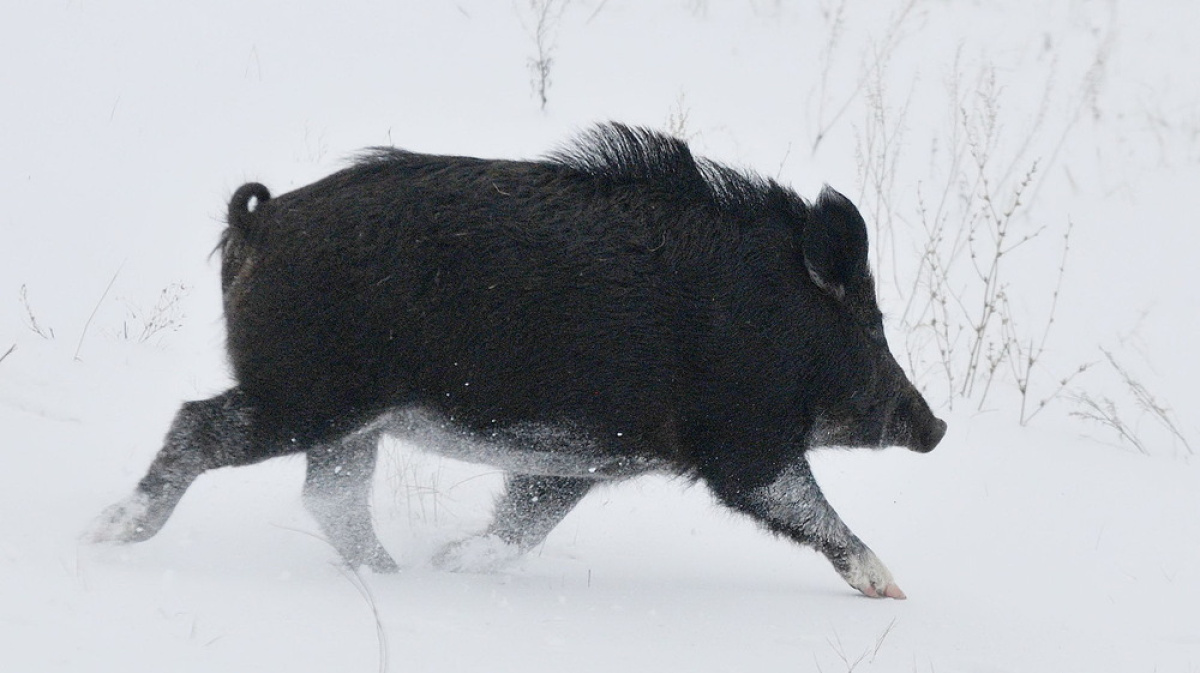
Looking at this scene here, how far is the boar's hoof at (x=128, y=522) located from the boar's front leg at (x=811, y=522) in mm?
1721

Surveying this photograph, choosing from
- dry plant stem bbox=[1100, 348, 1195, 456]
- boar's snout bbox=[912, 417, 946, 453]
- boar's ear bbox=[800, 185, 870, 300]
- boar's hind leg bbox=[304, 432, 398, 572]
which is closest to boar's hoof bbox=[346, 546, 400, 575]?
boar's hind leg bbox=[304, 432, 398, 572]

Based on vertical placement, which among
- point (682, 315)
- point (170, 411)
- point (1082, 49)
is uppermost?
point (1082, 49)

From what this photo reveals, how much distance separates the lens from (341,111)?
9.36 meters

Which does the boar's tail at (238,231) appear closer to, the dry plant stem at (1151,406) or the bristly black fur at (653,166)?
the bristly black fur at (653,166)

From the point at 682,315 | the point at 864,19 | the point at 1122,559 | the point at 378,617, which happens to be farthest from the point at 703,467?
the point at 864,19

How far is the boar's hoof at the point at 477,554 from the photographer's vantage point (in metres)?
4.46

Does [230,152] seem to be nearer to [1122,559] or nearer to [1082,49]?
[1122,559]

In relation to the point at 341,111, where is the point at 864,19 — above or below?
above

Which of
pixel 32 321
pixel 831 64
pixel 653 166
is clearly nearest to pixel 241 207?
pixel 653 166

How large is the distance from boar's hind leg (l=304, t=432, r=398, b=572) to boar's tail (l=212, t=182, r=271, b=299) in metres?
0.61

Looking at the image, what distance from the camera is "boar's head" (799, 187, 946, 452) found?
4.35 metres

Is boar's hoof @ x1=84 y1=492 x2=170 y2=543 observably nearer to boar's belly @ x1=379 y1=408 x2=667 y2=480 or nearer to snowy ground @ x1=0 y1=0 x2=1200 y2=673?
snowy ground @ x1=0 y1=0 x2=1200 y2=673

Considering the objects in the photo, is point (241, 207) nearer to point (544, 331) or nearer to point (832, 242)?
point (544, 331)

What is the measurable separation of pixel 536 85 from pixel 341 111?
4.82 feet
